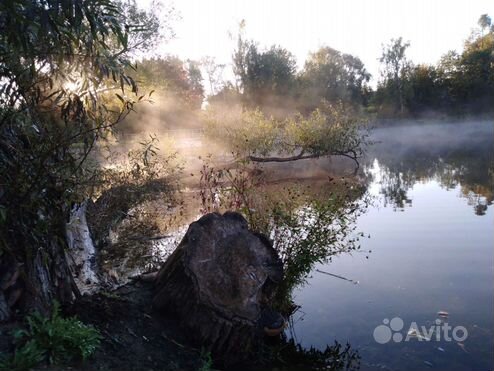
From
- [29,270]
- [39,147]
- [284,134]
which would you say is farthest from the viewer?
[284,134]

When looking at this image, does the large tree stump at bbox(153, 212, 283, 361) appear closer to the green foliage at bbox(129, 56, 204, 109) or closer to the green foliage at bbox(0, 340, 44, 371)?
the green foliage at bbox(0, 340, 44, 371)

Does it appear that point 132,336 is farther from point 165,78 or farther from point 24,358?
point 165,78

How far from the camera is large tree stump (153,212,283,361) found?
362 centimetres

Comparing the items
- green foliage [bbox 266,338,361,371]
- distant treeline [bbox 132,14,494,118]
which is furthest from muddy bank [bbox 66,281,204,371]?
distant treeline [bbox 132,14,494,118]

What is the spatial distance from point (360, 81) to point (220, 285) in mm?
49893

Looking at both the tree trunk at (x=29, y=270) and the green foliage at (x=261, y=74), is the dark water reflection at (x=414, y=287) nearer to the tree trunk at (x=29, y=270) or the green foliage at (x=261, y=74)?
the tree trunk at (x=29, y=270)

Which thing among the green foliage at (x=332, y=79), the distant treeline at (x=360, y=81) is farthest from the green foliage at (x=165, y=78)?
the green foliage at (x=332, y=79)

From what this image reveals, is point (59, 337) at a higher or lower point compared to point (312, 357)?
lower

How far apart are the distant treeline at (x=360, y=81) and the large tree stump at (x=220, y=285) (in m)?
28.3

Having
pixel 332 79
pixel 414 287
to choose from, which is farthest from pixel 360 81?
pixel 414 287

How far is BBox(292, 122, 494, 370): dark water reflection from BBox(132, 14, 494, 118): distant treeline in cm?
2520

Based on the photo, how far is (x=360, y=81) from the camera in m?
49.5

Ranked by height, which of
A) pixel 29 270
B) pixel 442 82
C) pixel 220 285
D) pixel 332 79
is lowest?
pixel 29 270

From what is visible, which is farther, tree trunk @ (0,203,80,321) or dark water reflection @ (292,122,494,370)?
dark water reflection @ (292,122,494,370)
